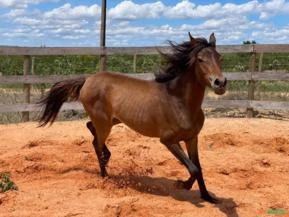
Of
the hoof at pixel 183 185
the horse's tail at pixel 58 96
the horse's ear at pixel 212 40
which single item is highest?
the horse's ear at pixel 212 40

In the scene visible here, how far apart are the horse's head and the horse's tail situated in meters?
2.25

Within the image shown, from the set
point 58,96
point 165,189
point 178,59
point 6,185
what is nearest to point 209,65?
point 178,59

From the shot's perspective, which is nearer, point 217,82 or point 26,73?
point 217,82

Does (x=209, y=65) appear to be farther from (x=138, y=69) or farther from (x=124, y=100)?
(x=138, y=69)

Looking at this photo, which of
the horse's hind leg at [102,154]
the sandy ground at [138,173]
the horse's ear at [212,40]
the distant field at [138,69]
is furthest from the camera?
the distant field at [138,69]

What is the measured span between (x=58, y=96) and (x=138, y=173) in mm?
1745

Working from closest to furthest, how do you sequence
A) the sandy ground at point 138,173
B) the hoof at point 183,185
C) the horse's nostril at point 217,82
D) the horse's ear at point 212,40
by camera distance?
the horse's nostril at point 217,82
the sandy ground at point 138,173
the horse's ear at point 212,40
the hoof at point 183,185

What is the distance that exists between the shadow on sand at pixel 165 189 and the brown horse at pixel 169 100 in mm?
183

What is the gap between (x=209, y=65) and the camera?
5.54 meters

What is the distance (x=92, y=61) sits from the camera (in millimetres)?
20859

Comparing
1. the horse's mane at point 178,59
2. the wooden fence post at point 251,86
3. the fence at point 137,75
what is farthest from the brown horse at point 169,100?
the wooden fence post at point 251,86

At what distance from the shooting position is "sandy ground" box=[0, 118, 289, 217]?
5629 millimetres

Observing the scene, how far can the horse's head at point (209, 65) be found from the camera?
5254 millimetres

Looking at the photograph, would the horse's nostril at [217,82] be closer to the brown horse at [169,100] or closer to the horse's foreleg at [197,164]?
the brown horse at [169,100]
